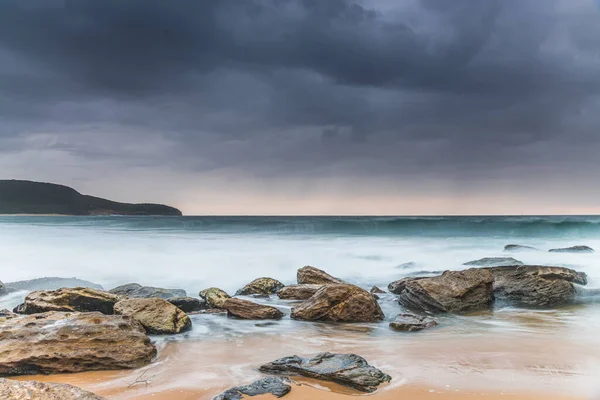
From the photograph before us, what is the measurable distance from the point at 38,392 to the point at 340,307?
5674 mm

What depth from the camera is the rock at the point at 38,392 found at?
2986 mm

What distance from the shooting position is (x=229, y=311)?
854cm

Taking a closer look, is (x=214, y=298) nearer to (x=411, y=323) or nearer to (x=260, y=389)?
(x=411, y=323)

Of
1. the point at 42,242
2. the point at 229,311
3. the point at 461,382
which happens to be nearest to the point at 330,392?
the point at 461,382

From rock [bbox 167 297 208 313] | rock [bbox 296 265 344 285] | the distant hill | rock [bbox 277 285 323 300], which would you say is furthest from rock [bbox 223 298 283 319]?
the distant hill

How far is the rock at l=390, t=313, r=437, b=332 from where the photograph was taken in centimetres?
724

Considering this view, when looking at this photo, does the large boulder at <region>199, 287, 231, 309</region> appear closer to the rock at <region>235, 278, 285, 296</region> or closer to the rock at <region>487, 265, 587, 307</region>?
the rock at <region>235, 278, 285, 296</region>

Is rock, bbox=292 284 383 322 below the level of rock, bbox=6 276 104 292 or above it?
above

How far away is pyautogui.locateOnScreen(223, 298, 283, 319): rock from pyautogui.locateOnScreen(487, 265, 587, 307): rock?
5.49m

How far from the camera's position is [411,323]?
7.35 metres

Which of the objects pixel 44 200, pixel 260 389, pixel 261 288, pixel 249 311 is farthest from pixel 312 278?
pixel 44 200

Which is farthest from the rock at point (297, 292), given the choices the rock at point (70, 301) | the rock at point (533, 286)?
the rock at point (533, 286)

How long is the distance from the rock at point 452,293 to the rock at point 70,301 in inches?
248

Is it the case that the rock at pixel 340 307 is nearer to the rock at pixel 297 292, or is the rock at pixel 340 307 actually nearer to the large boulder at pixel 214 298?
the large boulder at pixel 214 298
